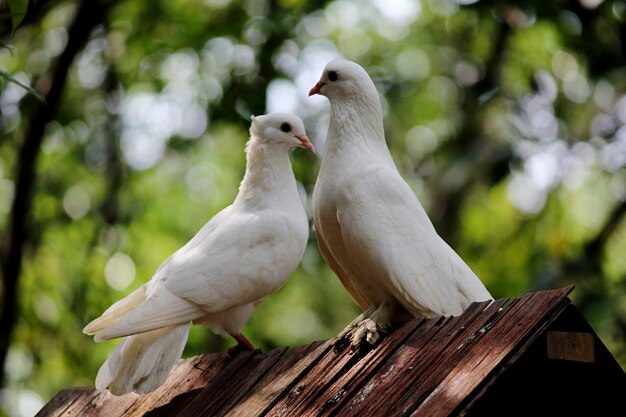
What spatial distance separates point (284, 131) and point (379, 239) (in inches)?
80.8

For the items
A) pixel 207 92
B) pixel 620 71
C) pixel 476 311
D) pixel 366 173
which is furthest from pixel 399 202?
pixel 207 92

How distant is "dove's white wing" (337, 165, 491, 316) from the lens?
4.95 meters

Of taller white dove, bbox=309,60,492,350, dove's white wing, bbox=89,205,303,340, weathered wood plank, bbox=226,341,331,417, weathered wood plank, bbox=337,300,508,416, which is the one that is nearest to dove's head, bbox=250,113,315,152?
dove's white wing, bbox=89,205,303,340

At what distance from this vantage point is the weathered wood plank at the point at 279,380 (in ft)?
15.2

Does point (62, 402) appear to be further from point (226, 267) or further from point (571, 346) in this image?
point (571, 346)

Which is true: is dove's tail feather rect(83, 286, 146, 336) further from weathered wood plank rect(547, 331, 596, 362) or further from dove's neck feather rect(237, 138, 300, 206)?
weathered wood plank rect(547, 331, 596, 362)

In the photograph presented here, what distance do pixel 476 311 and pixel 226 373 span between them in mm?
1544

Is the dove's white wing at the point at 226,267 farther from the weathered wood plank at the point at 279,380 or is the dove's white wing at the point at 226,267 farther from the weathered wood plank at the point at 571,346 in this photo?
the weathered wood plank at the point at 571,346

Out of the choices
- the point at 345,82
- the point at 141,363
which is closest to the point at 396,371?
the point at 141,363

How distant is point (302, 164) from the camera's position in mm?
12125

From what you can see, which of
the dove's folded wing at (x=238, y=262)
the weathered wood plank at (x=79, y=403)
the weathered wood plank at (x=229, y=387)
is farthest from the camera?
the dove's folded wing at (x=238, y=262)

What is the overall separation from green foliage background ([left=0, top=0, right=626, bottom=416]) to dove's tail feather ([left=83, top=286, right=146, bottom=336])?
2324mm

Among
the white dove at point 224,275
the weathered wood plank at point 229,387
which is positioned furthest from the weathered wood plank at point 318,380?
the white dove at point 224,275

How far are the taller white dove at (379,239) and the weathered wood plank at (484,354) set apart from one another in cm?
82
